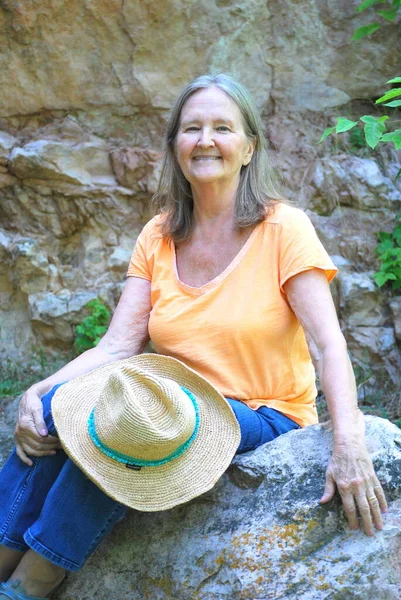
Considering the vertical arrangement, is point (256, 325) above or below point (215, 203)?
below

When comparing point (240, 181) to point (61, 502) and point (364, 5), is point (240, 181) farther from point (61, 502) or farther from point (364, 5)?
point (364, 5)

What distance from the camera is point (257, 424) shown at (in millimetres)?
2396

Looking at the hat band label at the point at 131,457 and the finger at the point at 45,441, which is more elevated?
the hat band label at the point at 131,457

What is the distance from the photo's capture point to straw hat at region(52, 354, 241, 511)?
2105mm

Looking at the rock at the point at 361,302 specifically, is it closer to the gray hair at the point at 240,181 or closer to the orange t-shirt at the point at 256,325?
the gray hair at the point at 240,181

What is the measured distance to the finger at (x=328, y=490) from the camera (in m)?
2.08

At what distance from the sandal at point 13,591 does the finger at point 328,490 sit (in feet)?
3.16

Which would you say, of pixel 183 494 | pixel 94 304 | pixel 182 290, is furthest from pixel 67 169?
pixel 183 494

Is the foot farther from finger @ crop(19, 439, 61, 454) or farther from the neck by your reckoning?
the neck

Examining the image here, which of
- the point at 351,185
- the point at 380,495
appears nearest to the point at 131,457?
the point at 380,495

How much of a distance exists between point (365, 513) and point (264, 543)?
0.31m

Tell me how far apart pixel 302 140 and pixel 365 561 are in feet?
9.82

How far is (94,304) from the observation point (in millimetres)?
4281

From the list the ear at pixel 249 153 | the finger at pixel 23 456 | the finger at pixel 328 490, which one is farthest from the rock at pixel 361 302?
the finger at pixel 23 456
